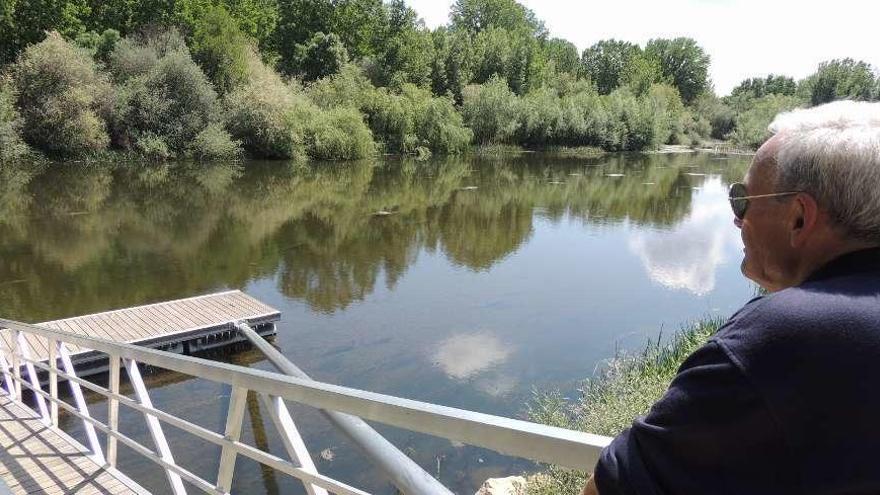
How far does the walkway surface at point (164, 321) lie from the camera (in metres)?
10.0

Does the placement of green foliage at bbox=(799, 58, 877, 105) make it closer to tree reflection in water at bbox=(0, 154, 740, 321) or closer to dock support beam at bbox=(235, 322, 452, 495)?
tree reflection in water at bbox=(0, 154, 740, 321)

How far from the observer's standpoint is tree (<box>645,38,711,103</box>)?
9600 centimetres

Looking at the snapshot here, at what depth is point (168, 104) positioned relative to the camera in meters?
38.6

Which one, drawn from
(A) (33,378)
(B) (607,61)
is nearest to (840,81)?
(B) (607,61)

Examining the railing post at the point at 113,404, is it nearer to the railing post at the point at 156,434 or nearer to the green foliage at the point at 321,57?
the railing post at the point at 156,434

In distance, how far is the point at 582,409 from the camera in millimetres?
7945

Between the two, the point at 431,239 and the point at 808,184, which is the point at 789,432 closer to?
the point at 808,184

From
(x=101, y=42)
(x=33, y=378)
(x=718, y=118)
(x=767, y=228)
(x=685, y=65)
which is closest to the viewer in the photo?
(x=767, y=228)

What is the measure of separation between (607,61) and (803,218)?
95.7m

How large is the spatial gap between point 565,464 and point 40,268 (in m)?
17.6

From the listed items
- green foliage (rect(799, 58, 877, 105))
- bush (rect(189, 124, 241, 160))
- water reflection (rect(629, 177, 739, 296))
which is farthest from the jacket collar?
green foliage (rect(799, 58, 877, 105))

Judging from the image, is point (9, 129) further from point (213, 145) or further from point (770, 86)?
point (770, 86)

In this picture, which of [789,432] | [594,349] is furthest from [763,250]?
[594,349]

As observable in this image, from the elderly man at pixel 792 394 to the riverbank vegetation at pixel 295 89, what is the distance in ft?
127
